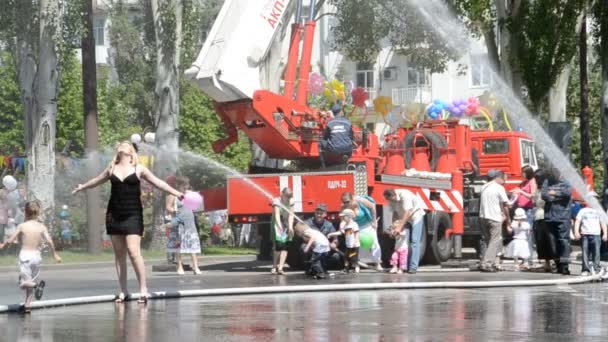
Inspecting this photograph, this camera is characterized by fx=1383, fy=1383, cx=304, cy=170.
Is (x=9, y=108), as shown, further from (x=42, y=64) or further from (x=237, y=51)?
(x=237, y=51)

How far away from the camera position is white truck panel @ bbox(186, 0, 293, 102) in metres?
21.9

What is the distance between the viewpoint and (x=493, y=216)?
21.7 metres

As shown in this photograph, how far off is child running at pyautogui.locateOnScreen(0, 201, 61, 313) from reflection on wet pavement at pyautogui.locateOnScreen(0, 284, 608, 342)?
240 mm

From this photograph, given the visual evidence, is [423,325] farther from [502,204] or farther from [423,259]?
[423,259]

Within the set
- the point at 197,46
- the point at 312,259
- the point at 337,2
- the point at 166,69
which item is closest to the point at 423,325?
the point at 312,259

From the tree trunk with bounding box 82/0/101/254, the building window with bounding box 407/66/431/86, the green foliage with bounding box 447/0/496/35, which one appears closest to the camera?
the tree trunk with bounding box 82/0/101/254

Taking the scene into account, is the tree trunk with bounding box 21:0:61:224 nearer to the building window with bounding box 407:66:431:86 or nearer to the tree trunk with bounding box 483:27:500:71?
the tree trunk with bounding box 483:27:500:71

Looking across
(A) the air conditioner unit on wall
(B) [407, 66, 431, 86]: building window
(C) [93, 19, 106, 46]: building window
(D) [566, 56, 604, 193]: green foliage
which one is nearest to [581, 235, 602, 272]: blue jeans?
(D) [566, 56, 604, 193]: green foliage

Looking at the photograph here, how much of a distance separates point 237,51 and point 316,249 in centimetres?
415

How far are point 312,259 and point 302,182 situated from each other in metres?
2.43

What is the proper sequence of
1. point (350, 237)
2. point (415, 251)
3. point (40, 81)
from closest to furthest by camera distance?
point (415, 251) → point (350, 237) → point (40, 81)

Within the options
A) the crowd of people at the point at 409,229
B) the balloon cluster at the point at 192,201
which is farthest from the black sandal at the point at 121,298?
the balloon cluster at the point at 192,201

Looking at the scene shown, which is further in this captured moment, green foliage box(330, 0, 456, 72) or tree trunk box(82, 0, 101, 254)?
green foliage box(330, 0, 456, 72)

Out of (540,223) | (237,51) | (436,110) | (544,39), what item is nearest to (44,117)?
(436,110)
